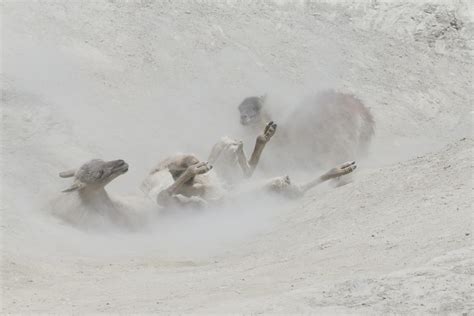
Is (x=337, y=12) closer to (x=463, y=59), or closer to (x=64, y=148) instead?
(x=463, y=59)

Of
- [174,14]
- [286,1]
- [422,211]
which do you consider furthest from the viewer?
[286,1]

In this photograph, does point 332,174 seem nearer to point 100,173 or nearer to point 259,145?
point 259,145

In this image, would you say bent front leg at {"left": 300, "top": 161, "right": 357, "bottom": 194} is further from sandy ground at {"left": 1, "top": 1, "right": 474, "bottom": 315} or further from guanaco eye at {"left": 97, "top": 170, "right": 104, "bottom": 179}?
guanaco eye at {"left": 97, "top": 170, "right": 104, "bottom": 179}

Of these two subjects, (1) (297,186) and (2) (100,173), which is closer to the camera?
(2) (100,173)

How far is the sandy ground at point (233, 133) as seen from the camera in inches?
238

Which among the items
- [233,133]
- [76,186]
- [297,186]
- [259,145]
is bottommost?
[297,186]

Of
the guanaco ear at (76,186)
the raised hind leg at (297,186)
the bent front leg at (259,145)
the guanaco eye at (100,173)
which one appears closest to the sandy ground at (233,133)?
the raised hind leg at (297,186)

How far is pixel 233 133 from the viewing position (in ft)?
38.3

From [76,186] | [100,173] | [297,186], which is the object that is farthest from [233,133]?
[76,186]

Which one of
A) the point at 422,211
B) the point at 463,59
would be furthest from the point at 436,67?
the point at 422,211

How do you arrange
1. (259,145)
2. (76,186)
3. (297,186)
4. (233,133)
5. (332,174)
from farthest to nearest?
1. (233,133)
2. (259,145)
3. (332,174)
4. (297,186)
5. (76,186)

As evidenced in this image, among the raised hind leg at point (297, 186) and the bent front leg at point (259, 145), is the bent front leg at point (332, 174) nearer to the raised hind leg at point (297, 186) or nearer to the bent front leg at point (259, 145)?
the raised hind leg at point (297, 186)

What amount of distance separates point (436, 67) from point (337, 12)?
1737 millimetres

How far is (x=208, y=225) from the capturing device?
354 inches
